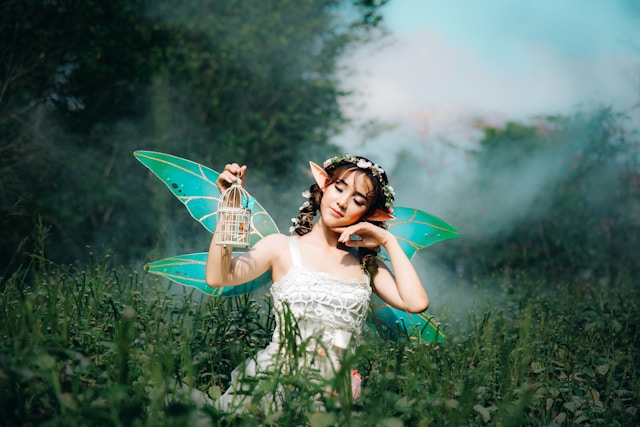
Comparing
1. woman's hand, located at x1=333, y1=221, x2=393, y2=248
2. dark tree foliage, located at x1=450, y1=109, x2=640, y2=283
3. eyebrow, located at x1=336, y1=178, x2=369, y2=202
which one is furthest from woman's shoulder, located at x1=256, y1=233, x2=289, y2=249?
dark tree foliage, located at x1=450, y1=109, x2=640, y2=283

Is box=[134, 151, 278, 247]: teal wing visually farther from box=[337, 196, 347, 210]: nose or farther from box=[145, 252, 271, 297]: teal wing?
box=[337, 196, 347, 210]: nose

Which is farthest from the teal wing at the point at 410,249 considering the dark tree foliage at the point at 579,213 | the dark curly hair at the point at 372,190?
the dark tree foliage at the point at 579,213

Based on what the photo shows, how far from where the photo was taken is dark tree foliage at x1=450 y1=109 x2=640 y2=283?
7.36 metres

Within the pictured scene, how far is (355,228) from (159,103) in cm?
489

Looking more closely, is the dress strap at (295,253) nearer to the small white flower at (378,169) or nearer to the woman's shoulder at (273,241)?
the woman's shoulder at (273,241)

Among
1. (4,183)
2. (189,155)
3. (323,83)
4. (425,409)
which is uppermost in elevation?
(323,83)

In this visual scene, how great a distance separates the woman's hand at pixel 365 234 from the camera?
2684 mm

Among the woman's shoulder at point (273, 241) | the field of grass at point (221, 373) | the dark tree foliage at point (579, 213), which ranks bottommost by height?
the field of grass at point (221, 373)

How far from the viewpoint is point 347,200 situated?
9.16ft

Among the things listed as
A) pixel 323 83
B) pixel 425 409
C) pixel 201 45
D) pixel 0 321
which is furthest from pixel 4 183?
pixel 425 409

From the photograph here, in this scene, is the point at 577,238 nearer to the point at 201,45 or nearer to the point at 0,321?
the point at 201,45

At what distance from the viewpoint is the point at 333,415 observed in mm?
1982

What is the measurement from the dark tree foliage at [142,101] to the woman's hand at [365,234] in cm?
244

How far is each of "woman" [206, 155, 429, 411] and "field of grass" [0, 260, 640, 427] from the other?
18cm
